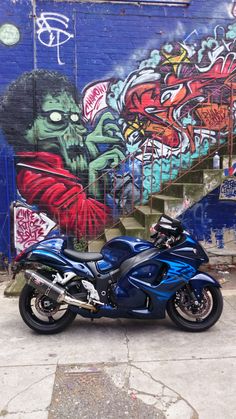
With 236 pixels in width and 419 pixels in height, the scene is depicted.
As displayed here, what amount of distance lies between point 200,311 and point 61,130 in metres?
4.25

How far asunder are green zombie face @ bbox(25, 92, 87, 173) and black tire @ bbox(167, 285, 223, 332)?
3618 millimetres

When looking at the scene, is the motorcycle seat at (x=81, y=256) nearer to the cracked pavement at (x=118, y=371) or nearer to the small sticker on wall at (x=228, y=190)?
the cracked pavement at (x=118, y=371)

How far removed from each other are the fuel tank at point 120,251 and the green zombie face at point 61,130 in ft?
10.2

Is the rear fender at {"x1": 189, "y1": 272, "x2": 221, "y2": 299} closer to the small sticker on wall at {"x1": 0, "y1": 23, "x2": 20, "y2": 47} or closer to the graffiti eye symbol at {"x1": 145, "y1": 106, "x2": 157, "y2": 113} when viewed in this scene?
the graffiti eye symbol at {"x1": 145, "y1": 106, "x2": 157, "y2": 113}

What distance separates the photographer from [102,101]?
6.70 m

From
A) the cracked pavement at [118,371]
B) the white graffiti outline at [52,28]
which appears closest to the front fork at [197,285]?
the cracked pavement at [118,371]

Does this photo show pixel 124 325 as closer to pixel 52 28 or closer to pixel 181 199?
pixel 181 199

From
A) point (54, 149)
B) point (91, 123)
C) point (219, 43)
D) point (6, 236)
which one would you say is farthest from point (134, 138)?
point (6, 236)

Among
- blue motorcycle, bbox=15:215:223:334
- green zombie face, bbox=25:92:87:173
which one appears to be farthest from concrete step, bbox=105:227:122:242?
blue motorcycle, bbox=15:215:223:334

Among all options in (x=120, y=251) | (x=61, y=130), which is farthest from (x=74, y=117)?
(x=120, y=251)

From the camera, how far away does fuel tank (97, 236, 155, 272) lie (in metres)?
3.90

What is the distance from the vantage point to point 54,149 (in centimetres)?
671

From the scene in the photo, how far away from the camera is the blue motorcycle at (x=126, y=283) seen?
3.78m

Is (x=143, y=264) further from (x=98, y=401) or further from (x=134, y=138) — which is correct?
(x=134, y=138)
